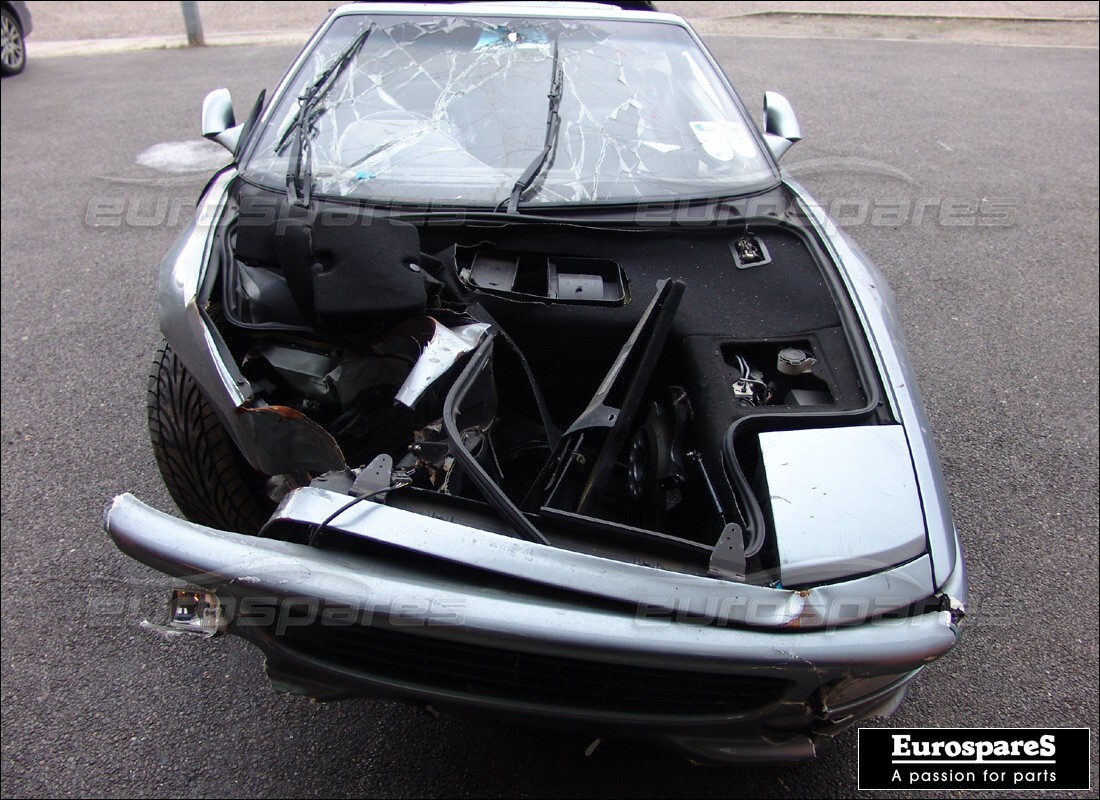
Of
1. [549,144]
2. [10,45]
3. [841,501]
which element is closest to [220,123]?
[549,144]

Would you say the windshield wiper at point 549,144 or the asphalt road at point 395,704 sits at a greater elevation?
the windshield wiper at point 549,144

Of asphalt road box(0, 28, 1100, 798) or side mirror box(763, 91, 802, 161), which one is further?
side mirror box(763, 91, 802, 161)

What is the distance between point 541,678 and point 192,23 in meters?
9.20

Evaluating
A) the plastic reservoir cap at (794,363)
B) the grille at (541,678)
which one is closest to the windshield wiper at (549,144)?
the plastic reservoir cap at (794,363)

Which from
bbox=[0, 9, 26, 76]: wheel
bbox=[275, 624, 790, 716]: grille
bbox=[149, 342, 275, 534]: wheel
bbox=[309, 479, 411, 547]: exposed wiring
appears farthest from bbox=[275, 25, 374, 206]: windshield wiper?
bbox=[0, 9, 26, 76]: wheel

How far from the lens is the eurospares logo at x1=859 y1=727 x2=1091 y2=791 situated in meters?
2.09

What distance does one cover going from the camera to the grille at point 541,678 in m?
1.52

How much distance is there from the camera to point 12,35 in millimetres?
7332

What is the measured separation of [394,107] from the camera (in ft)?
9.04

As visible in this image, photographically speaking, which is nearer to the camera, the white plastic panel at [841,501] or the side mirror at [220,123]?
the white plastic panel at [841,501]

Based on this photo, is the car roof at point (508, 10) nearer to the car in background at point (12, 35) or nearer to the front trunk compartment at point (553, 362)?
the front trunk compartment at point (553, 362)

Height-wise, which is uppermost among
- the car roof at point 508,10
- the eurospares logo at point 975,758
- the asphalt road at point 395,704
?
the car roof at point 508,10

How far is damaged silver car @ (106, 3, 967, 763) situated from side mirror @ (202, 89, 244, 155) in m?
0.02

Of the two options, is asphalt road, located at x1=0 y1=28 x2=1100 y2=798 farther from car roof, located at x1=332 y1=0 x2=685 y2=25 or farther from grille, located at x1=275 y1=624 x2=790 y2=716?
car roof, located at x1=332 y1=0 x2=685 y2=25
